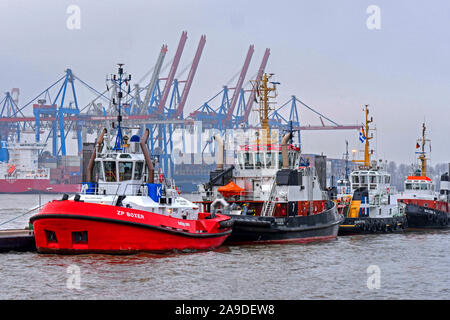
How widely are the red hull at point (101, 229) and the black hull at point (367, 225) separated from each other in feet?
45.0

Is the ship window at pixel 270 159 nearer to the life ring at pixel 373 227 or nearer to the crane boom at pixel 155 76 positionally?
the life ring at pixel 373 227

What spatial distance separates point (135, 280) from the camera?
2019 cm

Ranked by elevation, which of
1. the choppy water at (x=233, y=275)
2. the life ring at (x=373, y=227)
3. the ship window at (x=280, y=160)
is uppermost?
the ship window at (x=280, y=160)

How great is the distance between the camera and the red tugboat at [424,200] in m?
41.9

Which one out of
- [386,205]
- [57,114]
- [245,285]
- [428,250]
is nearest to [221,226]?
[245,285]

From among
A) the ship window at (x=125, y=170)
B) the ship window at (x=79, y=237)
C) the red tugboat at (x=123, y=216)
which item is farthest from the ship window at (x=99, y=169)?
the ship window at (x=79, y=237)

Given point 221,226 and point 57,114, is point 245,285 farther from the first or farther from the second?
point 57,114

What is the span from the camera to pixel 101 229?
76.1ft

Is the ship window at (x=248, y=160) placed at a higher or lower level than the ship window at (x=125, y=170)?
higher

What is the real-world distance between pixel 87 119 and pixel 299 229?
10952 centimetres

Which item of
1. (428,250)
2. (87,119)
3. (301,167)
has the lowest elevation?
(428,250)

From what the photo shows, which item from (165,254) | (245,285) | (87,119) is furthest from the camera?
(87,119)

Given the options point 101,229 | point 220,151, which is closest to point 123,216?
point 101,229

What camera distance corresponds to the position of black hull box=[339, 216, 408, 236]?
36059 mm
